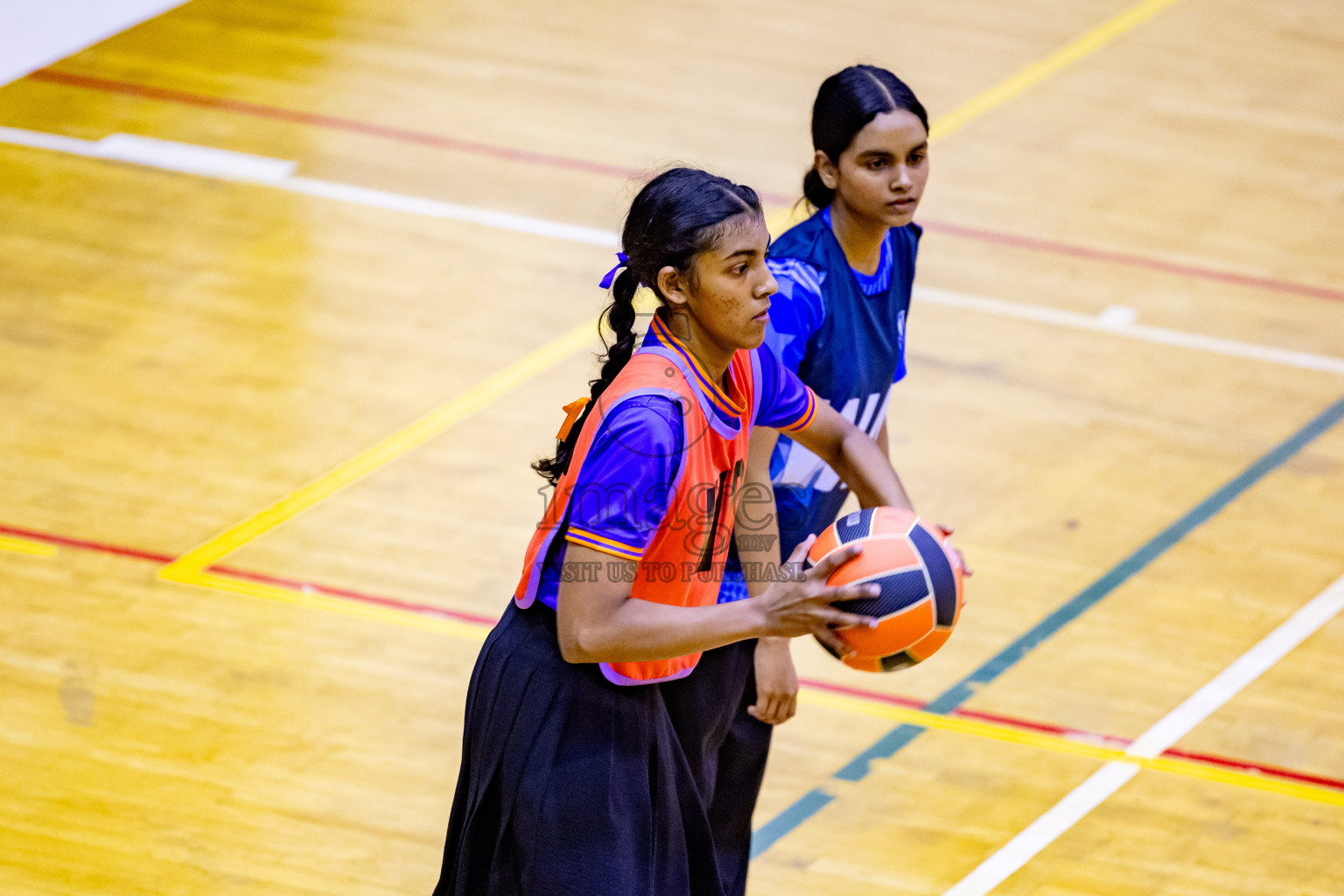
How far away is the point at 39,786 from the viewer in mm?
4008

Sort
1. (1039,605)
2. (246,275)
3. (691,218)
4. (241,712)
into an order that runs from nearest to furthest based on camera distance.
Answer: (691,218) < (241,712) < (1039,605) < (246,275)

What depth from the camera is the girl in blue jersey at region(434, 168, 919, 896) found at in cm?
249

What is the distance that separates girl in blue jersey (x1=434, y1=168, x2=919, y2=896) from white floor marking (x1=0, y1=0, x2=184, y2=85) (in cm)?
656

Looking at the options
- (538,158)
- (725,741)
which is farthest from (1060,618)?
(538,158)

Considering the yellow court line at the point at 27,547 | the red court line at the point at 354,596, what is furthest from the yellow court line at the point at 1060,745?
the yellow court line at the point at 27,547

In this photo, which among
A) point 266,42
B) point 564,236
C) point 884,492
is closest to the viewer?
point 884,492

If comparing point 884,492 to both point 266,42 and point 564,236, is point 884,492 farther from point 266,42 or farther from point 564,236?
point 266,42

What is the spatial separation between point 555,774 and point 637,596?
1.15 feet

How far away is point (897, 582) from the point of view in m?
2.71

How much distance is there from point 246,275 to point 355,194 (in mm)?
883

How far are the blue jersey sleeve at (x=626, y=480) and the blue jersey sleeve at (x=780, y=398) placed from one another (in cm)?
44

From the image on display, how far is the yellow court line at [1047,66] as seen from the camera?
27.2 feet

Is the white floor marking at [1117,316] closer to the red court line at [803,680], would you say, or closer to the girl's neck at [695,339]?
the red court line at [803,680]

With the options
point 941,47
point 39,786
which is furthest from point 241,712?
point 941,47
